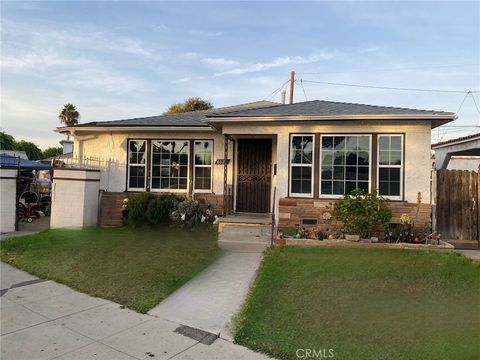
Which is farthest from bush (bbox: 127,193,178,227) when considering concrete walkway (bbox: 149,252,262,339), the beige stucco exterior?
concrete walkway (bbox: 149,252,262,339)

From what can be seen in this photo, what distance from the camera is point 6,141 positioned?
1661 inches

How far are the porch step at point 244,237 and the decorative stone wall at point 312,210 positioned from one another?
619 millimetres

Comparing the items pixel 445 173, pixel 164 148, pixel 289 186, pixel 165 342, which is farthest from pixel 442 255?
pixel 164 148

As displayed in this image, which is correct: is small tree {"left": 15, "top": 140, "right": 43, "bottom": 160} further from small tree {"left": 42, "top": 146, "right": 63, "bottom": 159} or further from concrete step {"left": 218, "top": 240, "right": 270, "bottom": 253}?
concrete step {"left": 218, "top": 240, "right": 270, "bottom": 253}

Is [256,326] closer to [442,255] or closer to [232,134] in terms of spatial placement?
[442,255]

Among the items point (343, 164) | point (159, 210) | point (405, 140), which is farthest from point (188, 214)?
point (405, 140)

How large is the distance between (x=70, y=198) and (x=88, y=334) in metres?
7.95

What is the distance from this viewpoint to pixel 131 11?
1108 cm

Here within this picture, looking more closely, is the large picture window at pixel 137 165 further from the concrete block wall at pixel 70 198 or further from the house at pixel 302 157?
the concrete block wall at pixel 70 198

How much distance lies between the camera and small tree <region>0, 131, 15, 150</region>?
134 ft

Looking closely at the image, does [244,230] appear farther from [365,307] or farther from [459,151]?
[459,151]

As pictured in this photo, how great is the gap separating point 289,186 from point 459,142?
23.5ft

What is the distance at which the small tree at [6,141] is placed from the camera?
1613 inches

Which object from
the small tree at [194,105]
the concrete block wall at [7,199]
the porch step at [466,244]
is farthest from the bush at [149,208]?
the small tree at [194,105]
